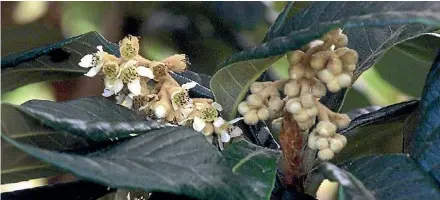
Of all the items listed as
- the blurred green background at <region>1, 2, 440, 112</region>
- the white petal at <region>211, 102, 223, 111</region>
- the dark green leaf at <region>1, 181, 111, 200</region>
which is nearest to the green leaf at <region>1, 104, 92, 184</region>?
the dark green leaf at <region>1, 181, 111, 200</region>

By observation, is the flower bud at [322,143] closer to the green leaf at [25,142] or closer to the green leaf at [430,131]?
the green leaf at [430,131]

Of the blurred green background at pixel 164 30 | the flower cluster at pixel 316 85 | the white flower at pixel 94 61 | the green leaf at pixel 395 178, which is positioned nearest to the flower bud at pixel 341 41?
the flower cluster at pixel 316 85

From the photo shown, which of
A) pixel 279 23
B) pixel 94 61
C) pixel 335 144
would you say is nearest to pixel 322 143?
pixel 335 144

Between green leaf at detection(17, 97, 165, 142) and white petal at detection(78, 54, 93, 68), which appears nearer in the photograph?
green leaf at detection(17, 97, 165, 142)

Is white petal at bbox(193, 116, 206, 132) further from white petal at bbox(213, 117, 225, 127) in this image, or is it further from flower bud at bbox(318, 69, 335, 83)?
flower bud at bbox(318, 69, 335, 83)

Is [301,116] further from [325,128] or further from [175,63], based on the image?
[175,63]

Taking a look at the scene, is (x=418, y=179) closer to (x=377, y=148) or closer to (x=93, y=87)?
(x=377, y=148)
